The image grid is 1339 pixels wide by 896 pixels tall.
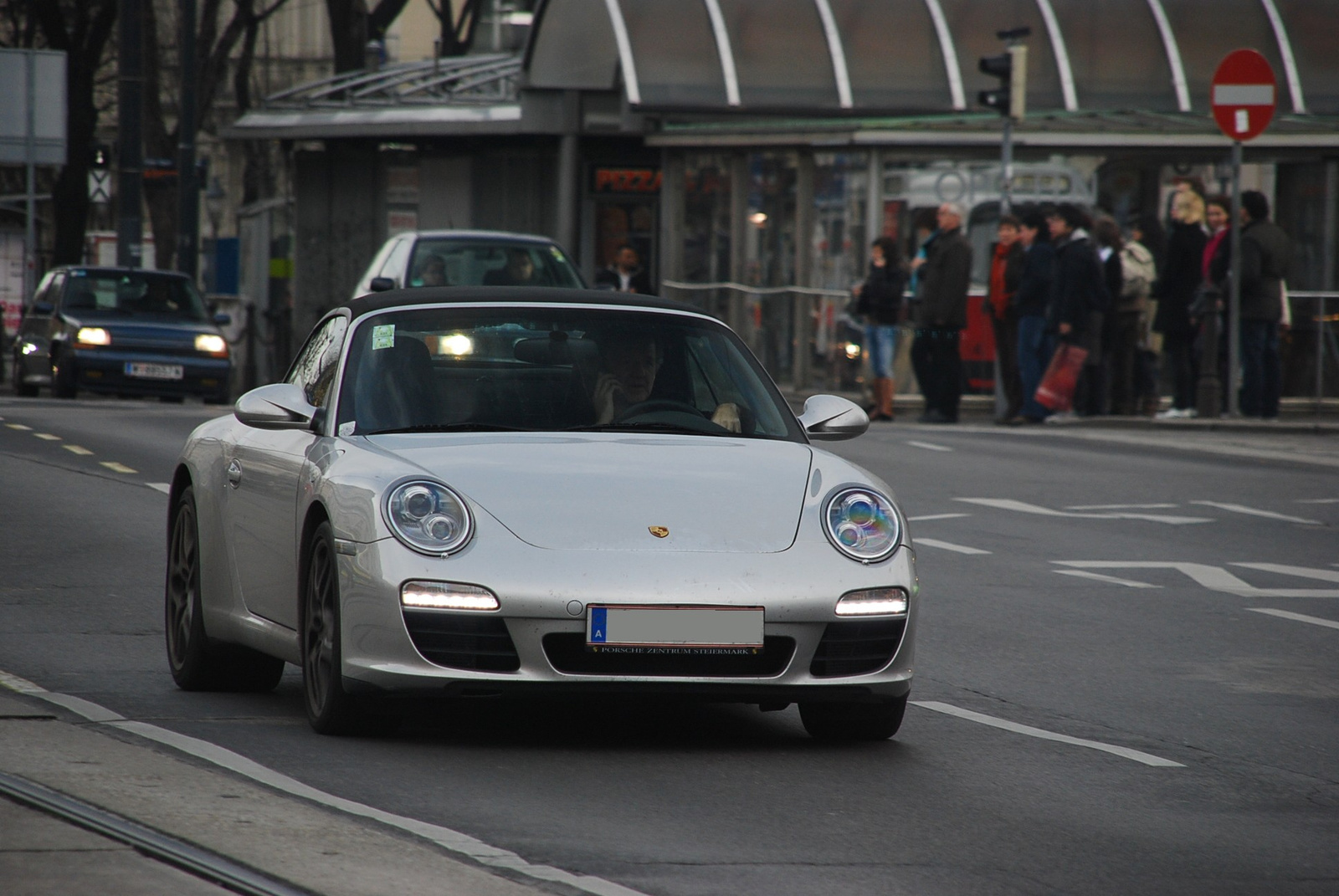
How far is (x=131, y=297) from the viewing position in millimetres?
29234

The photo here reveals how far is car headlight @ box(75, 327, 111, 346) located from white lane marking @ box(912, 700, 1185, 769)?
68.6 ft

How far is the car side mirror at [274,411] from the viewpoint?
7.33 m

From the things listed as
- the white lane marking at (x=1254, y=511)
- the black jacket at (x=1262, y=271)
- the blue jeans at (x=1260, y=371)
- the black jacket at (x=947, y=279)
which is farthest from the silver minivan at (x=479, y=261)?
the white lane marking at (x=1254, y=511)

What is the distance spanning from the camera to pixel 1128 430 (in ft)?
74.1

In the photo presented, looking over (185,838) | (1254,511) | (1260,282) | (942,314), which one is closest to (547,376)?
(185,838)

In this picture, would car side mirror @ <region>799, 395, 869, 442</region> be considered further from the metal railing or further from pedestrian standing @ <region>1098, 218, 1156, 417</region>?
the metal railing

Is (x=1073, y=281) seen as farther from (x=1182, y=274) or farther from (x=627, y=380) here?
(x=627, y=380)

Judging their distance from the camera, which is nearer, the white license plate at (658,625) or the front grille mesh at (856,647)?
the white license plate at (658,625)

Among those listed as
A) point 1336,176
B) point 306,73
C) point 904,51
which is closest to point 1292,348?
point 1336,176

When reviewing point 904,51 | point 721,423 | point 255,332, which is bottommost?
point 255,332

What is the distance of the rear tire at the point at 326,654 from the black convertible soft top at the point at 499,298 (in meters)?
1.05

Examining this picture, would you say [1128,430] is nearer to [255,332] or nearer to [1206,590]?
[1206,590]

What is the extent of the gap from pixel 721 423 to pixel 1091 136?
63.6 feet

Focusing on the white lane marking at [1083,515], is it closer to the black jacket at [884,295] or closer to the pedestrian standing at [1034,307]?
the pedestrian standing at [1034,307]
